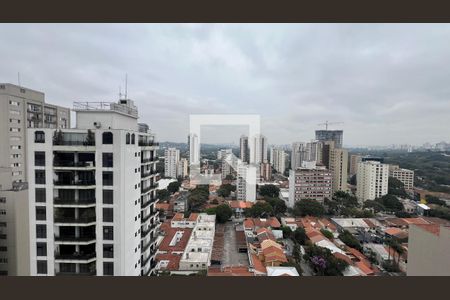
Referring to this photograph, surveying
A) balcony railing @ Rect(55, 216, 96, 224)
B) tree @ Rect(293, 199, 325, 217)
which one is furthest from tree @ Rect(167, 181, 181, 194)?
balcony railing @ Rect(55, 216, 96, 224)

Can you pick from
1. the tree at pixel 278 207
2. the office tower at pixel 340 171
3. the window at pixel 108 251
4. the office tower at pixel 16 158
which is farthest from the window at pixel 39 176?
the office tower at pixel 340 171

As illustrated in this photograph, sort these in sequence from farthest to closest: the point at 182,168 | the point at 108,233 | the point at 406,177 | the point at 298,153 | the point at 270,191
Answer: the point at 298,153 < the point at 182,168 < the point at 406,177 < the point at 270,191 < the point at 108,233

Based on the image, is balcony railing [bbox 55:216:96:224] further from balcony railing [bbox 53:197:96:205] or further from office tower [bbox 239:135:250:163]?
office tower [bbox 239:135:250:163]

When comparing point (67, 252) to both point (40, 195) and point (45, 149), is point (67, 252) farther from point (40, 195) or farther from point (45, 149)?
point (45, 149)

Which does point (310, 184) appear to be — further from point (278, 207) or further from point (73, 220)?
point (73, 220)

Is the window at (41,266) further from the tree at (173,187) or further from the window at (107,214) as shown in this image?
the tree at (173,187)

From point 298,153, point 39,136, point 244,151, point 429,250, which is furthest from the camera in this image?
point 298,153

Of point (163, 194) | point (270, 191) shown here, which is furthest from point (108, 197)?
point (270, 191)
